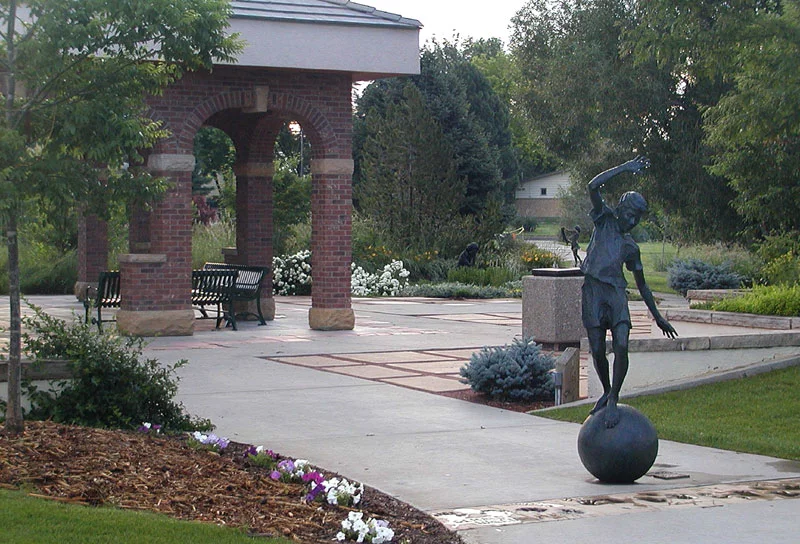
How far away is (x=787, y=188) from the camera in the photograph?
66.0 feet

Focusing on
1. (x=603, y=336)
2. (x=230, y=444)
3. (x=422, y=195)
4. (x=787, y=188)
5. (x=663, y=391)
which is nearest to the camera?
(x=603, y=336)

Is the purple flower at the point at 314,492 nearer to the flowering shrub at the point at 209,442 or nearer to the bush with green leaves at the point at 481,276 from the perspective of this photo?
the flowering shrub at the point at 209,442

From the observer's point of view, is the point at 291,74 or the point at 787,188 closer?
the point at 291,74

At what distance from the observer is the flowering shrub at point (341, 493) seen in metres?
7.03

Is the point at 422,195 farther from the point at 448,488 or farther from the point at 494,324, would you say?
the point at 448,488

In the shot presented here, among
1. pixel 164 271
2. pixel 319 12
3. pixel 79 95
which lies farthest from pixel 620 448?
pixel 319 12

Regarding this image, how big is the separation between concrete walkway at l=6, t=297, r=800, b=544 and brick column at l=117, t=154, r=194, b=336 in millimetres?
1176

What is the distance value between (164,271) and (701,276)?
48.3ft

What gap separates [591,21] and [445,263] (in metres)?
7.56

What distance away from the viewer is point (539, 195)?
101188 millimetres

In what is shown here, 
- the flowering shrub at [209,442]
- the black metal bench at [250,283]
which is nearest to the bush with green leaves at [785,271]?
the black metal bench at [250,283]

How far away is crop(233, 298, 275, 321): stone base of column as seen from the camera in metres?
21.0

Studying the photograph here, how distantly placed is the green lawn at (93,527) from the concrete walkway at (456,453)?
4.76ft

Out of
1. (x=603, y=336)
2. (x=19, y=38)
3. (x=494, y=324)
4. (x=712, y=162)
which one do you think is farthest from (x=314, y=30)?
(x=712, y=162)
